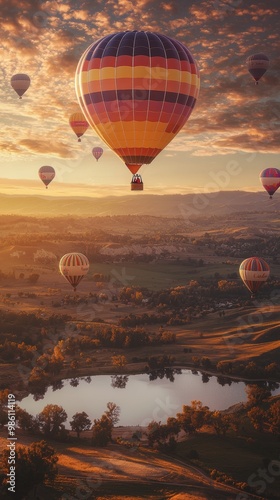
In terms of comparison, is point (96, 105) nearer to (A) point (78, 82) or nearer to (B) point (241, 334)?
(A) point (78, 82)

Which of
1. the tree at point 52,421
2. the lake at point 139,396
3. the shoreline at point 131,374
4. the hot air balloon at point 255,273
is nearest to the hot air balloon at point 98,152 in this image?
the hot air balloon at point 255,273

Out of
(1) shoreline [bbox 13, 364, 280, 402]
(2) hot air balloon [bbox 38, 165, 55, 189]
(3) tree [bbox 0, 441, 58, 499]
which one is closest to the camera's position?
(3) tree [bbox 0, 441, 58, 499]

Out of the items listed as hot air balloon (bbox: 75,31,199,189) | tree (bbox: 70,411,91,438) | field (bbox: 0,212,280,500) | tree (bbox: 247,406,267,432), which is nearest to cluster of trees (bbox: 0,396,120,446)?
tree (bbox: 70,411,91,438)

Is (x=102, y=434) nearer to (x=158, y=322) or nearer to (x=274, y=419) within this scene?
(x=274, y=419)

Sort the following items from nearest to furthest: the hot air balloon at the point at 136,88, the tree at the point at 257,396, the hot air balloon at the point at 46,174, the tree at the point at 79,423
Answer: the hot air balloon at the point at 136,88
the tree at the point at 79,423
the tree at the point at 257,396
the hot air balloon at the point at 46,174

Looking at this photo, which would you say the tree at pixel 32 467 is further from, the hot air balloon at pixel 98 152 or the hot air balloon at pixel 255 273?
the hot air balloon at pixel 98 152

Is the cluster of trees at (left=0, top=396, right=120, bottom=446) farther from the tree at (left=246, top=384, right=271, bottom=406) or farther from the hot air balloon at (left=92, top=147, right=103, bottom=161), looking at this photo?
the hot air balloon at (left=92, top=147, right=103, bottom=161)
